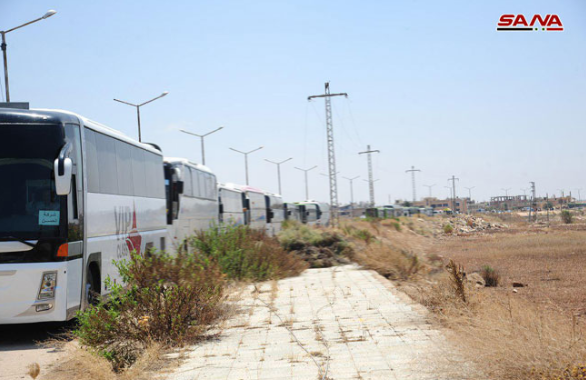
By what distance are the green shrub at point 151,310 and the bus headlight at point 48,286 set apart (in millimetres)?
1346

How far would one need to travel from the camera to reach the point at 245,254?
16672 millimetres

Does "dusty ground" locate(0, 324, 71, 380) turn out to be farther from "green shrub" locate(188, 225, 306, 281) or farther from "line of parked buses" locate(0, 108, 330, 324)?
"green shrub" locate(188, 225, 306, 281)

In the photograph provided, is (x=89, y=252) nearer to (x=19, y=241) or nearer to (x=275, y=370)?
(x=19, y=241)

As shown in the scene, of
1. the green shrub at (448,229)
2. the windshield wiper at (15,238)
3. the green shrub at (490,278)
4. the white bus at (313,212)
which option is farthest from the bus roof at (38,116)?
the white bus at (313,212)

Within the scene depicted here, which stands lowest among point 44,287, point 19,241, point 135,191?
point 44,287

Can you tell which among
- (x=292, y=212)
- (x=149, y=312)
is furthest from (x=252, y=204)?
(x=149, y=312)

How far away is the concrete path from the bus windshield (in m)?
3.29

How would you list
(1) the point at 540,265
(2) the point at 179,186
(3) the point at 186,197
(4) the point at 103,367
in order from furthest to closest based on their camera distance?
(1) the point at 540,265 < (3) the point at 186,197 < (2) the point at 179,186 < (4) the point at 103,367

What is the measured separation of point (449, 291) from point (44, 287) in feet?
20.5

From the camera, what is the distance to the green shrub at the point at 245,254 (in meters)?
16.2

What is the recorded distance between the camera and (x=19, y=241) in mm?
10227

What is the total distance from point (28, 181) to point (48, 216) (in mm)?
692

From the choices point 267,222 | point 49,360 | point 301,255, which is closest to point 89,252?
point 49,360

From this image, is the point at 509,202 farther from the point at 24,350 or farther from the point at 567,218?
the point at 24,350
